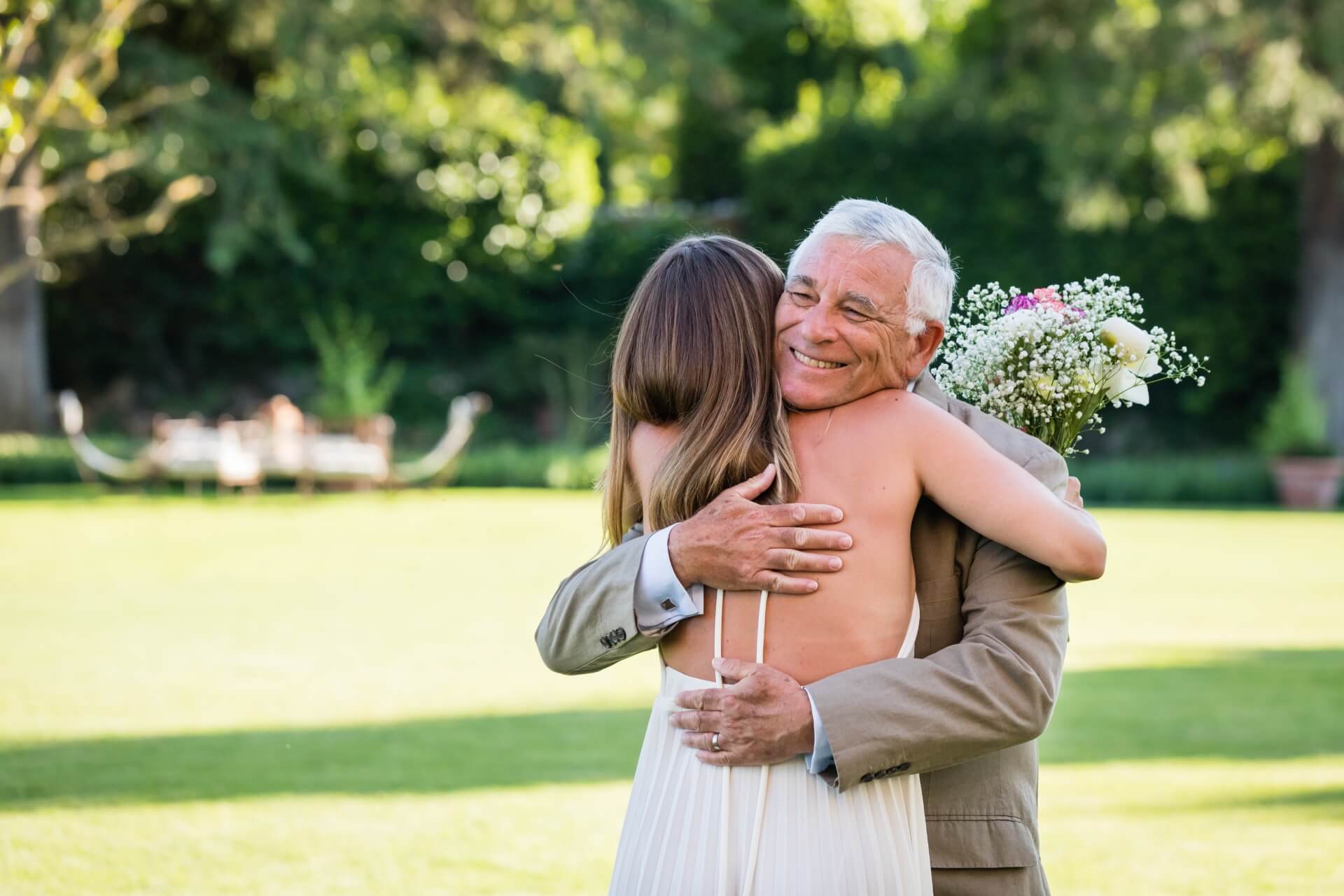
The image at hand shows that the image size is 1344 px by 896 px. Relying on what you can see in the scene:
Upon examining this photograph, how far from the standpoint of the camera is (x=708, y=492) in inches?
96.8

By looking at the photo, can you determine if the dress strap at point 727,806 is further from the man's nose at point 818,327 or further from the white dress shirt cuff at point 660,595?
the man's nose at point 818,327

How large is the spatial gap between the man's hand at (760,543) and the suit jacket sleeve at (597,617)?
15 centimetres

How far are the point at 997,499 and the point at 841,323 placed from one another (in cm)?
37

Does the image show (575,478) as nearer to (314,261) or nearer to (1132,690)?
(314,261)

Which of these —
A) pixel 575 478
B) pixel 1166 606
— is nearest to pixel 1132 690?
pixel 1166 606

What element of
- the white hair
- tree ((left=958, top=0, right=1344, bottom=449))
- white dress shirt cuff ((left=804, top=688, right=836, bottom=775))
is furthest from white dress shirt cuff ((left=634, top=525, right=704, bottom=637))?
tree ((left=958, top=0, right=1344, bottom=449))

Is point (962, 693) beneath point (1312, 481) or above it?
above

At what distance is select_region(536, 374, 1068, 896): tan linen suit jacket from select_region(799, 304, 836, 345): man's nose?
0.24 metres

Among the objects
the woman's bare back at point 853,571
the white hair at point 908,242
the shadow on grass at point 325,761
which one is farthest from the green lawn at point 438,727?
the white hair at point 908,242

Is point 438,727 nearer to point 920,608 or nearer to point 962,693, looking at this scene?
point 920,608

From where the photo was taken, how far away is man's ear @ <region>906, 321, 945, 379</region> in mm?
2479

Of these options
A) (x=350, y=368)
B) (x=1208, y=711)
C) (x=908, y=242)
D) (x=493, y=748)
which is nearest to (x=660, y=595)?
(x=908, y=242)

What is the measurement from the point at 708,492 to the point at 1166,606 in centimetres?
813

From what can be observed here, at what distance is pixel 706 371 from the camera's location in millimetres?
2383
